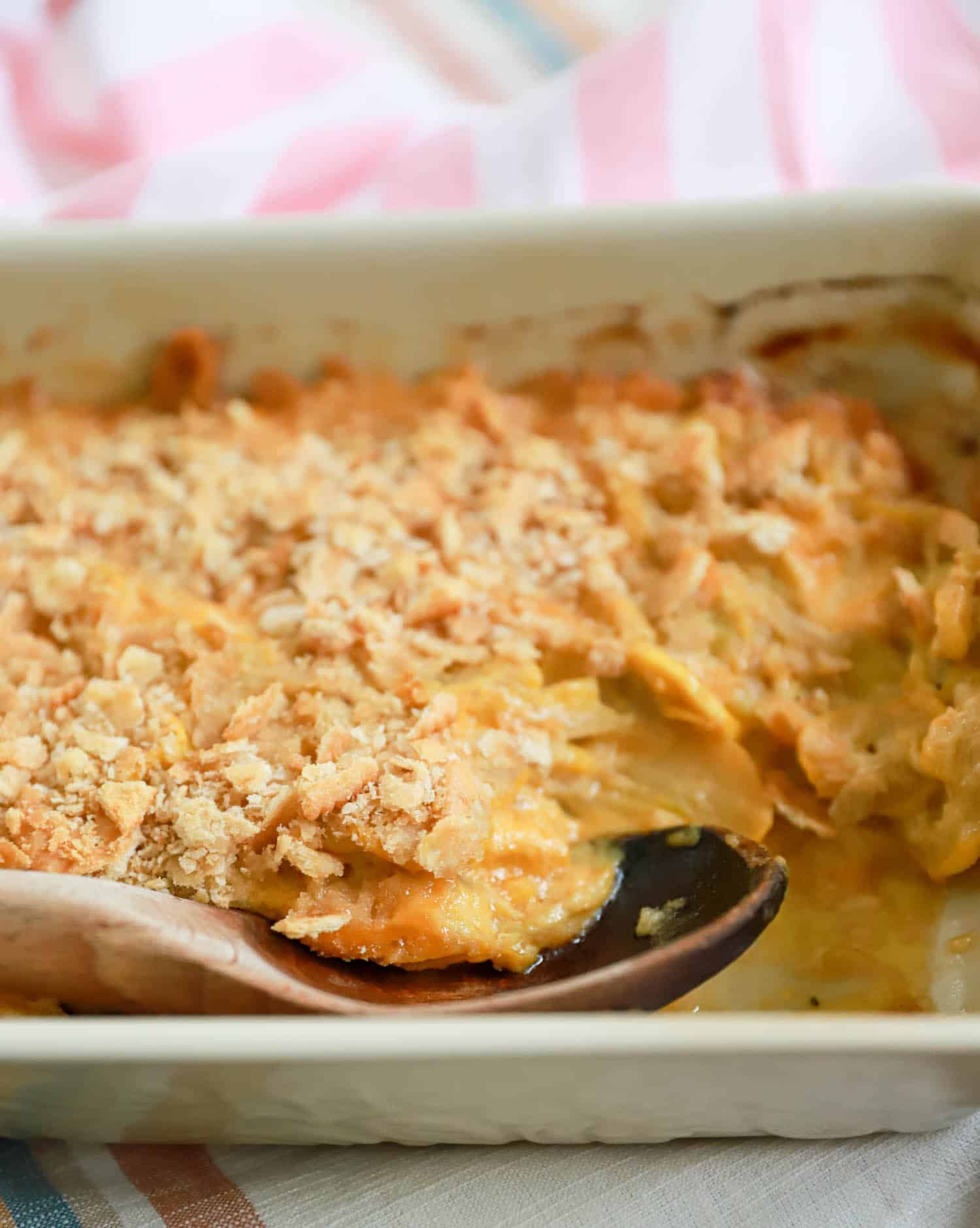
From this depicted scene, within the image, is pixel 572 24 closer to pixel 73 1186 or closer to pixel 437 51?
pixel 437 51

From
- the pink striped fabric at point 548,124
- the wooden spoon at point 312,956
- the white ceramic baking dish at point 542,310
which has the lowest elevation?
the wooden spoon at point 312,956

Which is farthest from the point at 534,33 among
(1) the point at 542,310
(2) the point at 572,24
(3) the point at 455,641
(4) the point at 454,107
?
(3) the point at 455,641

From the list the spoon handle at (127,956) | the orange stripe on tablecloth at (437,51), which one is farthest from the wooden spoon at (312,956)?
the orange stripe on tablecloth at (437,51)

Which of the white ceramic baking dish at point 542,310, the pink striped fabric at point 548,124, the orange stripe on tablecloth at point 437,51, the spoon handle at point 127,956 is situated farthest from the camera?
the orange stripe on tablecloth at point 437,51

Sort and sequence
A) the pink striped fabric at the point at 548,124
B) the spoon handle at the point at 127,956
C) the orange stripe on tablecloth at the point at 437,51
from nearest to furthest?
1. the spoon handle at the point at 127,956
2. the pink striped fabric at the point at 548,124
3. the orange stripe on tablecloth at the point at 437,51

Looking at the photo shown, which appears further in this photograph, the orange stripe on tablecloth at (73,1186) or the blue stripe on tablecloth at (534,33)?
the blue stripe on tablecloth at (534,33)

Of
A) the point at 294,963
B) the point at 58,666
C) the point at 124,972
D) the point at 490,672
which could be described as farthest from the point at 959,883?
the point at 58,666

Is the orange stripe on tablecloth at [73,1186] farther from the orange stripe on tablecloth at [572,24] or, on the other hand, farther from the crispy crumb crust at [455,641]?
the orange stripe on tablecloth at [572,24]
